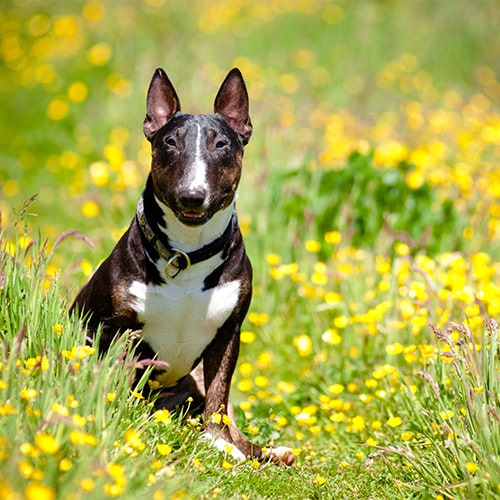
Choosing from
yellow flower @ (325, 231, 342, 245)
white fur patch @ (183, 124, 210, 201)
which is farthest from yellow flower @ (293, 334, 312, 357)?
white fur patch @ (183, 124, 210, 201)

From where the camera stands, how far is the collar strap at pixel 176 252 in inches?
137

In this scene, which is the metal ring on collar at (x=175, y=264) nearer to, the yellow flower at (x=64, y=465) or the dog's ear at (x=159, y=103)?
the dog's ear at (x=159, y=103)

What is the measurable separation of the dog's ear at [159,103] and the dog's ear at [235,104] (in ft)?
0.71

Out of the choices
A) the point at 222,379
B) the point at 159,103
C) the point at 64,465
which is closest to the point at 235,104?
the point at 159,103

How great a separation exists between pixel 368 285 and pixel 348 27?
569cm

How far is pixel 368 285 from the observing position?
5.00m

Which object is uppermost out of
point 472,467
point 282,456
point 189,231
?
point 189,231

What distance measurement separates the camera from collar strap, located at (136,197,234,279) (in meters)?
3.49

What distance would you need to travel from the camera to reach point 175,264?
3.51 m

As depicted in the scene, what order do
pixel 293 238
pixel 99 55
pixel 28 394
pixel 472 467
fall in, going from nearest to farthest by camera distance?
1. pixel 28 394
2. pixel 472 467
3. pixel 293 238
4. pixel 99 55

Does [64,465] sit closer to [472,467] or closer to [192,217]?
[192,217]

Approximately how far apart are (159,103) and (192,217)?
0.75m

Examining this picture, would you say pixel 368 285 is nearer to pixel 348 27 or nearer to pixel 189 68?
pixel 189 68

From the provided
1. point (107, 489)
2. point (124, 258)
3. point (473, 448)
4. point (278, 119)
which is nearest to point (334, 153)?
point (278, 119)
